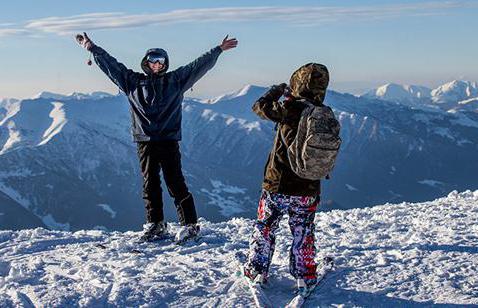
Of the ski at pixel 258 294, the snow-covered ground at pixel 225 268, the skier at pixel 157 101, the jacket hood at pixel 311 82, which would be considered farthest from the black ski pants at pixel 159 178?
the jacket hood at pixel 311 82

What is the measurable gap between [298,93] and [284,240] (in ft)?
13.3

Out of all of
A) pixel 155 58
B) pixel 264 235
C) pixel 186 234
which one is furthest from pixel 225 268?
pixel 155 58

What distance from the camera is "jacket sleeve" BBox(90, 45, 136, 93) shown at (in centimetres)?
909

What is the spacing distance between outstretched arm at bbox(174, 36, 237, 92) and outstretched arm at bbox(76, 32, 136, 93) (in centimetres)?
85

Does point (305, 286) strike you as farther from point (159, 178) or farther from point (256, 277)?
point (159, 178)

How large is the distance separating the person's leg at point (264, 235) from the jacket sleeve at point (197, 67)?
2.88m

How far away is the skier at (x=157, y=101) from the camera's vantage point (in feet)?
29.3

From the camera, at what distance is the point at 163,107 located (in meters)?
8.97

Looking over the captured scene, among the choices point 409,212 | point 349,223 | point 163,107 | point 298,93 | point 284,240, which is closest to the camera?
point 298,93

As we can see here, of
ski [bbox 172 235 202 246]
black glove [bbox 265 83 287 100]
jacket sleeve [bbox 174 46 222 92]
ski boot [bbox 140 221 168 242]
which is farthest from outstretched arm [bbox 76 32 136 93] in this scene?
black glove [bbox 265 83 287 100]

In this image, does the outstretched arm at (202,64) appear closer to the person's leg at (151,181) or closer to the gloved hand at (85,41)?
the person's leg at (151,181)

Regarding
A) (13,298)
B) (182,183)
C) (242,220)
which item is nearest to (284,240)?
(182,183)

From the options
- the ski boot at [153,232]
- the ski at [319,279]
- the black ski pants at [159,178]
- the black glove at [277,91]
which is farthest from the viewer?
the ski boot at [153,232]

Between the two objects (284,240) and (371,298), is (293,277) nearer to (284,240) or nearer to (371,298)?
(371,298)
